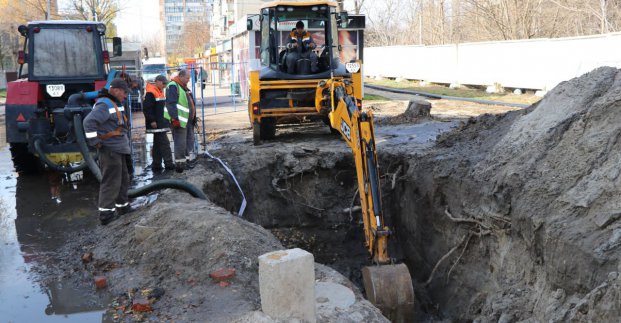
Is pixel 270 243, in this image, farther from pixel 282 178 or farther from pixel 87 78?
pixel 87 78

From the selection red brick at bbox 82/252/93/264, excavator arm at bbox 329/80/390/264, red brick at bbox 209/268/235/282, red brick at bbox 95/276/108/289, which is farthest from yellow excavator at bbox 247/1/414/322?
red brick at bbox 95/276/108/289

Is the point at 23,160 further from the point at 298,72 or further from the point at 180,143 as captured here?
the point at 298,72

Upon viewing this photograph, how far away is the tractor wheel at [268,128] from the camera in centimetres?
1149

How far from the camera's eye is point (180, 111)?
9.74 meters

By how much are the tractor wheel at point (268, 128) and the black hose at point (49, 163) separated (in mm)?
3508

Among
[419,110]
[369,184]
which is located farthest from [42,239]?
[419,110]

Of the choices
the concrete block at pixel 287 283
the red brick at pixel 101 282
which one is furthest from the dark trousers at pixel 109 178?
the concrete block at pixel 287 283

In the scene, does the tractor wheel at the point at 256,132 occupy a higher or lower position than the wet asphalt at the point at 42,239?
higher

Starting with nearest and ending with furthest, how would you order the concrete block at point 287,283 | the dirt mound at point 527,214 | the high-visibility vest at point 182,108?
the concrete block at point 287,283 < the dirt mound at point 527,214 < the high-visibility vest at point 182,108

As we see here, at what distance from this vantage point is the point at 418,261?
28.8ft

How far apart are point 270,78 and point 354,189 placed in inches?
106

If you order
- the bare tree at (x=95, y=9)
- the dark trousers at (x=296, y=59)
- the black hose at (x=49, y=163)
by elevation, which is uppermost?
the bare tree at (x=95, y=9)

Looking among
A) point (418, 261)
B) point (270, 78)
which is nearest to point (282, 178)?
point (270, 78)

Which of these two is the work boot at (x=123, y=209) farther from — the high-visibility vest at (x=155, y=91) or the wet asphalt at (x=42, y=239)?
the high-visibility vest at (x=155, y=91)
